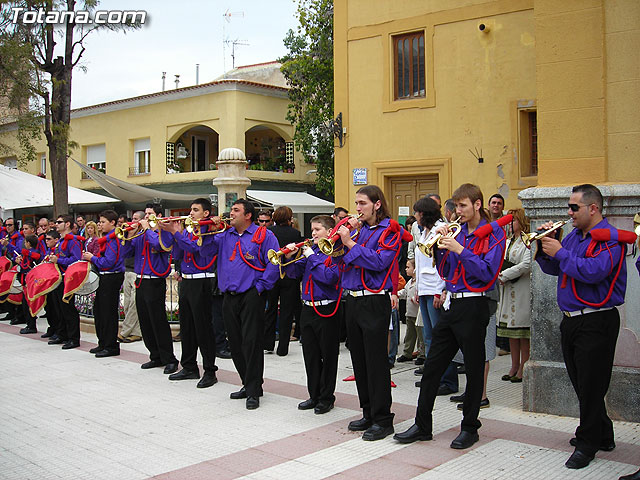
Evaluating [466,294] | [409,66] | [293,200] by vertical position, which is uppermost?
[409,66]

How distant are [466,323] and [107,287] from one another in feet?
19.4

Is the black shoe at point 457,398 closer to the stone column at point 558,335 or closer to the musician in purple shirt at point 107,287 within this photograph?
the stone column at point 558,335

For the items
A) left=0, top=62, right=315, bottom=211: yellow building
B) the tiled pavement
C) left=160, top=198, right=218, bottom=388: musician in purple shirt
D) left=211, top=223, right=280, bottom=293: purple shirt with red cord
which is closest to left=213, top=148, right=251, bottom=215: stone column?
left=0, top=62, right=315, bottom=211: yellow building

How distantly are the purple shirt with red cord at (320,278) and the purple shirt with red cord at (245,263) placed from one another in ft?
1.43

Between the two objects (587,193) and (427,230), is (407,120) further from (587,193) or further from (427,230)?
(587,193)

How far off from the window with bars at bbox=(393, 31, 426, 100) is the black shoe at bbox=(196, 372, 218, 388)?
981cm

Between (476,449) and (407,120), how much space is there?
11.3 metres

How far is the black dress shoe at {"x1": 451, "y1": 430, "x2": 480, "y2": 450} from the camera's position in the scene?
17.3 ft

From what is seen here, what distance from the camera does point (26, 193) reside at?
1873 cm

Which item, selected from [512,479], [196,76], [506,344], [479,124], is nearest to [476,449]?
[512,479]

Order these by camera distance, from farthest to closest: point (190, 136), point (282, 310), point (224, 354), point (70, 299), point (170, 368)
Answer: point (190, 136) → point (70, 299) → point (282, 310) → point (224, 354) → point (170, 368)

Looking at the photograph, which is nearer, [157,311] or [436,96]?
[157,311]

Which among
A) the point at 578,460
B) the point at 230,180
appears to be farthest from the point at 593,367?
the point at 230,180

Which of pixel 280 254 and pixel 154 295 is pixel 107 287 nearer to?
pixel 154 295
